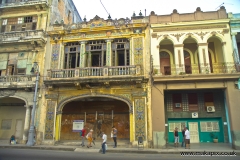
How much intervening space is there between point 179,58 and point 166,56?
1963 mm

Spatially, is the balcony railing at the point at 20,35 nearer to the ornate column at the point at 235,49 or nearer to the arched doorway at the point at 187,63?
the arched doorway at the point at 187,63

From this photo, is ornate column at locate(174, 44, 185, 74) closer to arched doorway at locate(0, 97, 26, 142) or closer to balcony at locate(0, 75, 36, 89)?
balcony at locate(0, 75, 36, 89)

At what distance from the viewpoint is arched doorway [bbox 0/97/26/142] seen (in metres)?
17.6

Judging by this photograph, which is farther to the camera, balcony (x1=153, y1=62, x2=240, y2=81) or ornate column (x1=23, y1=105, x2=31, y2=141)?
ornate column (x1=23, y1=105, x2=31, y2=141)

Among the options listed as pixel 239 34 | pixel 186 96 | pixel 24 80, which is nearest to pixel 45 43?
pixel 24 80

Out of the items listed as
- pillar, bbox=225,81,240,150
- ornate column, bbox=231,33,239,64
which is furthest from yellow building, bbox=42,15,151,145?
ornate column, bbox=231,33,239,64

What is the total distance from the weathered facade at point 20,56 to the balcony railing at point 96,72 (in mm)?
2113

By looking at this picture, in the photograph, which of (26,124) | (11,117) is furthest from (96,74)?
(11,117)

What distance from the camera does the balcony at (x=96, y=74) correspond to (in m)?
14.8

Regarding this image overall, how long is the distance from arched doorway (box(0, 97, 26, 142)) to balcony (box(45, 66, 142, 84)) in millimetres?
4739

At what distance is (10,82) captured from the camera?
16.6m

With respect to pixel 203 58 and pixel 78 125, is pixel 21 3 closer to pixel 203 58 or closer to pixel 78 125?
pixel 78 125

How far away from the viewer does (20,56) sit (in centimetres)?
1770

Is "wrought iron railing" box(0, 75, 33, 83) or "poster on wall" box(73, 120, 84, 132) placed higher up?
"wrought iron railing" box(0, 75, 33, 83)
